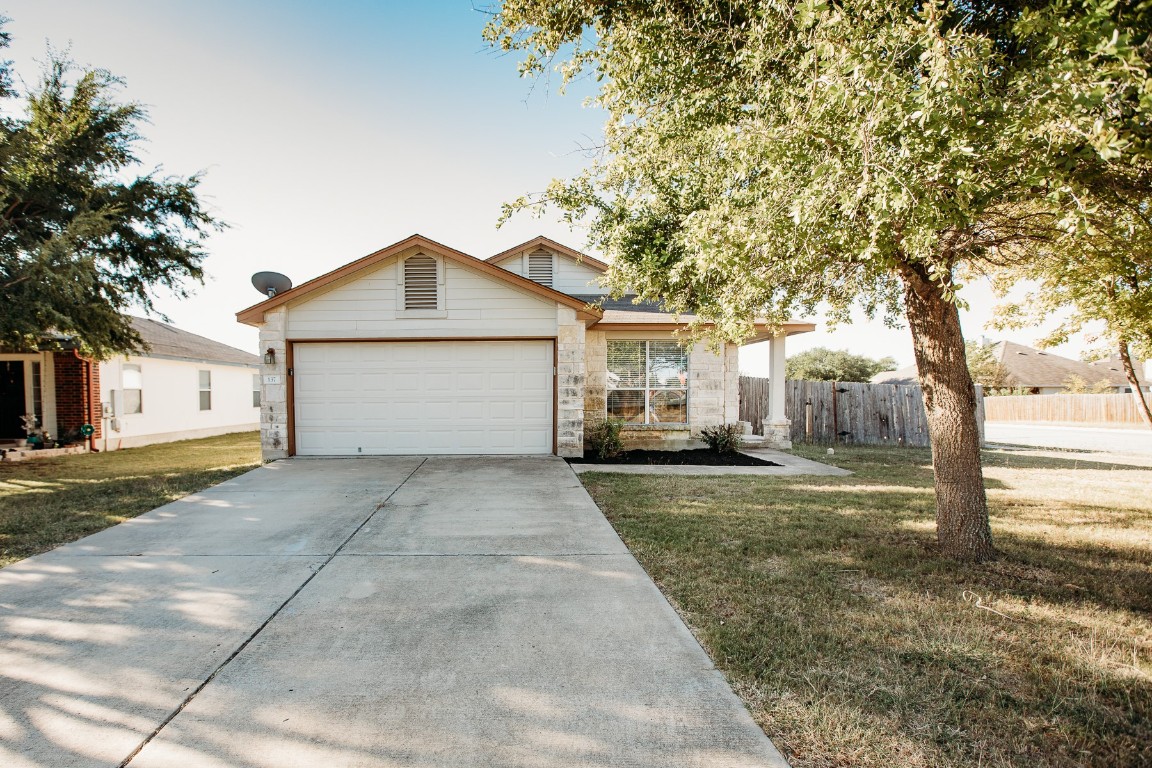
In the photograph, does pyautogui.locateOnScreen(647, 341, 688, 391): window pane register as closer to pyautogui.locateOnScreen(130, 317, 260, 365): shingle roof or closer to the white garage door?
the white garage door

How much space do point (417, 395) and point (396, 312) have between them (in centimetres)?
164

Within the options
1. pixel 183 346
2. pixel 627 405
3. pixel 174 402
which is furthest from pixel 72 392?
pixel 627 405

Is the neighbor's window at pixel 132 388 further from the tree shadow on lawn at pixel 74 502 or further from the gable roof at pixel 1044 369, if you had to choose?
the gable roof at pixel 1044 369

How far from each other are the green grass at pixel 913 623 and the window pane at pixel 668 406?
191 inches

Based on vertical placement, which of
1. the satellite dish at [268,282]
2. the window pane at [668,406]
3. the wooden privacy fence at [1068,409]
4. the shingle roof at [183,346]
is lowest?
the wooden privacy fence at [1068,409]

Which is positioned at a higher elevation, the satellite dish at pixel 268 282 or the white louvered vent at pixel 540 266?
the white louvered vent at pixel 540 266

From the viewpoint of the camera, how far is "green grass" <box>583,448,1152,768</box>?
2.42m

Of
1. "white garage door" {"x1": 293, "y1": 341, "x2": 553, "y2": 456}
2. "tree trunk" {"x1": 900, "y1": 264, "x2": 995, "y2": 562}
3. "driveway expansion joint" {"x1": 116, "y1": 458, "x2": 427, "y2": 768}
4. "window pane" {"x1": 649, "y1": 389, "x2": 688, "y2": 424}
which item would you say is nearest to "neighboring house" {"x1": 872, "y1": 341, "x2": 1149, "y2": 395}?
"window pane" {"x1": 649, "y1": 389, "x2": 688, "y2": 424}

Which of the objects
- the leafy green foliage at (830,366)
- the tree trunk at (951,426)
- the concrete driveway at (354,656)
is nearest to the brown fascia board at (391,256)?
the concrete driveway at (354,656)

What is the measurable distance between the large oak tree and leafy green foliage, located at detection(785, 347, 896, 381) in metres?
33.7

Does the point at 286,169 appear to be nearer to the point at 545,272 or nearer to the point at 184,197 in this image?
the point at 184,197

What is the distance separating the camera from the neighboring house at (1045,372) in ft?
121

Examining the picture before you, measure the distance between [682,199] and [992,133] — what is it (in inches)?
121

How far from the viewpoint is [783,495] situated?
24.9ft
